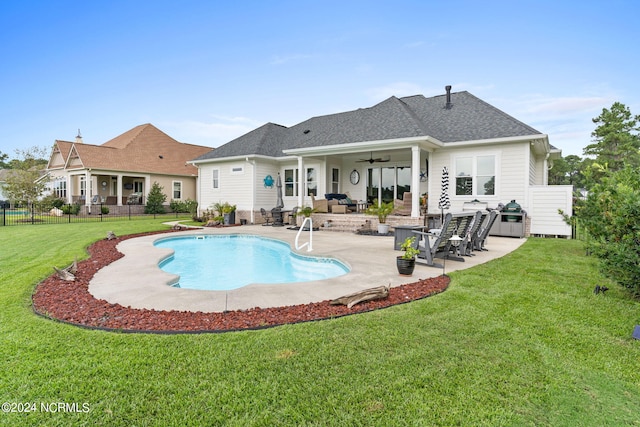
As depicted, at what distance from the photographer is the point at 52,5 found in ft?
39.6

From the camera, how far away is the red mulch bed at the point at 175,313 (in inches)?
136

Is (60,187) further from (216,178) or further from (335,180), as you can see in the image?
(335,180)

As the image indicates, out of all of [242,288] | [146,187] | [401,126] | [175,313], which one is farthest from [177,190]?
[175,313]

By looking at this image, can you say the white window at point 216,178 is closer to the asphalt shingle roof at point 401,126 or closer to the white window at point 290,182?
the asphalt shingle roof at point 401,126

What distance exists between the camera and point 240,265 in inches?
333

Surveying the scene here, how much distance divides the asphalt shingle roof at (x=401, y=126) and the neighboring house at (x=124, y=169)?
9748 millimetres

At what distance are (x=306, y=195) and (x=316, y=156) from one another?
2.38 metres

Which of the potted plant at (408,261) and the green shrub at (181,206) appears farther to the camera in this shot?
the green shrub at (181,206)

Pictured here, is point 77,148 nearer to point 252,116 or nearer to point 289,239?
point 252,116

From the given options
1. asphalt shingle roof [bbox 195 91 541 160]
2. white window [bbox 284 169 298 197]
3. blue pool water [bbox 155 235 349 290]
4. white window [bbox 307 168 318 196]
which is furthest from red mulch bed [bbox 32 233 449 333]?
white window [bbox 284 169 298 197]

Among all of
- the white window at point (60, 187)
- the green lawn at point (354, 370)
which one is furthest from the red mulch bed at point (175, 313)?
the white window at point (60, 187)

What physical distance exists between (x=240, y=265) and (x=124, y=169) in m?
20.2

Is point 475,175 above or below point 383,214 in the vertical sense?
above

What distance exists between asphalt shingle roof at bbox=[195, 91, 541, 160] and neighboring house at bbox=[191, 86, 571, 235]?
0.05 meters
